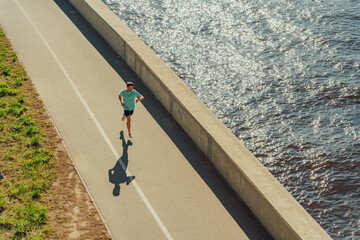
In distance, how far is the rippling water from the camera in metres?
15.7

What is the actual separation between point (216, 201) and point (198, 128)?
8.11 ft

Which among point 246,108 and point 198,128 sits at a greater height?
point 198,128

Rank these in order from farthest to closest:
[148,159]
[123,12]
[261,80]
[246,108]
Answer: [123,12] → [261,80] → [246,108] → [148,159]

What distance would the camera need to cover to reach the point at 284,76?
2108cm

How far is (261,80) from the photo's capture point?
2081 cm

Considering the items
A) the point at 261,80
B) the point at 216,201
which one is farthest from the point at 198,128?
the point at 261,80

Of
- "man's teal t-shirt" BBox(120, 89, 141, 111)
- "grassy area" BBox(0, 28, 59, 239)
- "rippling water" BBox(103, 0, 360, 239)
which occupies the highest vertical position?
"man's teal t-shirt" BBox(120, 89, 141, 111)

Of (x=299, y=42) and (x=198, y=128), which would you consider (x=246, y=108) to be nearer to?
(x=198, y=128)

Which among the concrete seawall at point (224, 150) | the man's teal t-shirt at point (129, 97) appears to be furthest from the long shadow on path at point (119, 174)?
the concrete seawall at point (224, 150)

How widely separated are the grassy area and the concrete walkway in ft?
1.69

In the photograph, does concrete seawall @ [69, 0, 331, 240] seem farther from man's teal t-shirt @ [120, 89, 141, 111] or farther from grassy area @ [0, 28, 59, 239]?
grassy area @ [0, 28, 59, 239]

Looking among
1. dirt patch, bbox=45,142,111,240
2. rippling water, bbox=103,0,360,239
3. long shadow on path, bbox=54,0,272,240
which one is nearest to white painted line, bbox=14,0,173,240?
long shadow on path, bbox=54,0,272,240

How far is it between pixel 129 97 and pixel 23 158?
3180mm

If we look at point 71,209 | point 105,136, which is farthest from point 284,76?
point 71,209
